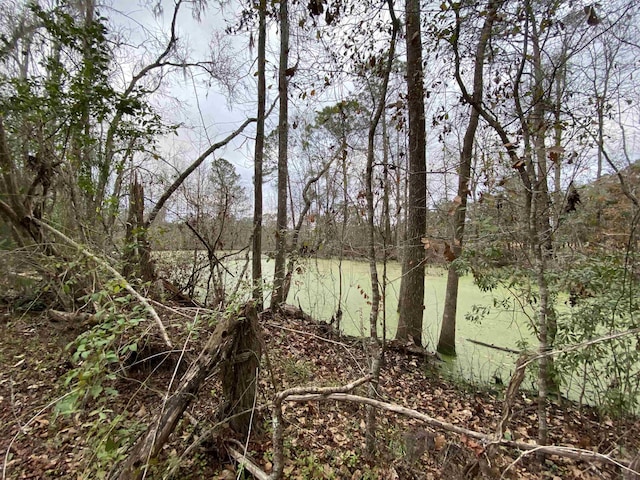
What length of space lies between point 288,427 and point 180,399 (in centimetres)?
107

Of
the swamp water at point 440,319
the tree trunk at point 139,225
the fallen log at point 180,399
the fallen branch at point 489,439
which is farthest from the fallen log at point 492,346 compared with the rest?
the tree trunk at point 139,225

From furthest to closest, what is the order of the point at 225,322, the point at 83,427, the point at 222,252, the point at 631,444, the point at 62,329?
the point at 222,252
the point at 62,329
the point at 631,444
the point at 83,427
the point at 225,322

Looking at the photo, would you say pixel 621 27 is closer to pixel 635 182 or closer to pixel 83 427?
pixel 635 182

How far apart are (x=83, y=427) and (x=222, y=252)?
2.54m

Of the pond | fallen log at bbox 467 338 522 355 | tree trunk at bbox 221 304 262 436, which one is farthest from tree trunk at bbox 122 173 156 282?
fallen log at bbox 467 338 522 355

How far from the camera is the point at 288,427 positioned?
6.30ft

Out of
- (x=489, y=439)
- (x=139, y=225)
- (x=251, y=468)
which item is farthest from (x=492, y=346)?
(x=139, y=225)

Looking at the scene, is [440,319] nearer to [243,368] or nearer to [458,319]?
[458,319]

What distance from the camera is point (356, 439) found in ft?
6.24

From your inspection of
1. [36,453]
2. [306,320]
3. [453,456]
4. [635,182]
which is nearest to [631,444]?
[453,456]

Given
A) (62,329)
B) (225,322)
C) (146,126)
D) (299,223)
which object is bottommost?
(62,329)

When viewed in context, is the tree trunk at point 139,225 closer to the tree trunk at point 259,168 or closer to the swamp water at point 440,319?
the swamp water at point 440,319

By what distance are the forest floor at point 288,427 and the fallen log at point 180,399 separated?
130 millimetres

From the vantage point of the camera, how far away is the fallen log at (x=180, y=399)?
1.03 metres
